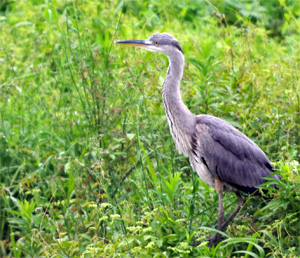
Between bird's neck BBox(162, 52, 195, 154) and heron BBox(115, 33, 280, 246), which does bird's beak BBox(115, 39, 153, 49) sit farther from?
heron BBox(115, 33, 280, 246)

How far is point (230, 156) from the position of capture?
419cm

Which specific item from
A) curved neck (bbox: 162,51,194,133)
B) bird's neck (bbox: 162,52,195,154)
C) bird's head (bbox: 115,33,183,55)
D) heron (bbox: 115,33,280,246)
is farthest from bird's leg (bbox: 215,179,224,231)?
bird's head (bbox: 115,33,183,55)

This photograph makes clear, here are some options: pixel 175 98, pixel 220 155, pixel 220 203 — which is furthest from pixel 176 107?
pixel 220 203

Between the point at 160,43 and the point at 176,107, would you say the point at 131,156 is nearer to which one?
the point at 176,107

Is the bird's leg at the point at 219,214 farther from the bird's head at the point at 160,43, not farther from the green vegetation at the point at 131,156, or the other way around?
the bird's head at the point at 160,43

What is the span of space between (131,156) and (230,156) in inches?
36.7

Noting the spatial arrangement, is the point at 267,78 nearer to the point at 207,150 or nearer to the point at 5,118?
the point at 207,150

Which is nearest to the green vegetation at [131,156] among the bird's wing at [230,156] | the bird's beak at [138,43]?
the bird's beak at [138,43]

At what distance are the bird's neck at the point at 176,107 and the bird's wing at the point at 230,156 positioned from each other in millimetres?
135

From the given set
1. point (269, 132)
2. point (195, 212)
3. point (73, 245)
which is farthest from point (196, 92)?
point (73, 245)

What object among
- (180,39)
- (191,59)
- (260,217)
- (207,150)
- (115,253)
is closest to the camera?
(115,253)

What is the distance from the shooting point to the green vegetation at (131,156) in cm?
366

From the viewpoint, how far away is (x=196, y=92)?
4.82 meters

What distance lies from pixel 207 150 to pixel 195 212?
1.63ft
